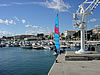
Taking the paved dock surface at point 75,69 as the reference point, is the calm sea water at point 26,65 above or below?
below

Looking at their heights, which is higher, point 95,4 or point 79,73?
point 95,4

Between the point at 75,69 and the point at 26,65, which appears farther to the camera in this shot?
the point at 26,65

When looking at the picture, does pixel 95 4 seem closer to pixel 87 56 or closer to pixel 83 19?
pixel 83 19

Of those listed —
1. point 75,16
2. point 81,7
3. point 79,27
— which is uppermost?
point 81,7

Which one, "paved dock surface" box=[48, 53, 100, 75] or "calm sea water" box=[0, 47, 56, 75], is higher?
"paved dock surface" box=[48, 53, 100, 75]

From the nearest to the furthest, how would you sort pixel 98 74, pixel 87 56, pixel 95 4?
pixel 98 74
pixel 87 56
pixel 95 4

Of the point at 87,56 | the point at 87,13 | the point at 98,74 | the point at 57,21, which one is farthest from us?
the point at 57,21

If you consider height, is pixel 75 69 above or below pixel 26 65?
above

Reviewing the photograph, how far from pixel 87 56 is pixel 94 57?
98 cm

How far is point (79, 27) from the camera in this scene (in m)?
21.9

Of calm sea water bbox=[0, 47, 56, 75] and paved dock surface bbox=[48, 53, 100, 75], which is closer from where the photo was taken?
paved dock surface bbox=[48, 53, 100, 75]

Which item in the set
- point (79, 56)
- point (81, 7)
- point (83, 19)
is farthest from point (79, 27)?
point (79, 56)

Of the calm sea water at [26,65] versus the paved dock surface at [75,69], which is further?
the calm sea water at [26,65]

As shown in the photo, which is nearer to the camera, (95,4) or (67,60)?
(67,60)
